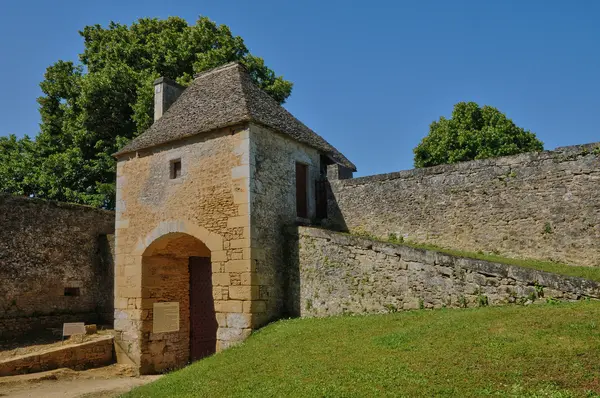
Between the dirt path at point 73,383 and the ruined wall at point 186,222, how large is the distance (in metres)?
0.69

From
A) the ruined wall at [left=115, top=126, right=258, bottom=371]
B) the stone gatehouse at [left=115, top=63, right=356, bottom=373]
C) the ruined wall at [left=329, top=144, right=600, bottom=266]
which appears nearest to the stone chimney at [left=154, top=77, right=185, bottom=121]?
the stone gatehouse at [left=115, top=63, right=356, bottom=373]

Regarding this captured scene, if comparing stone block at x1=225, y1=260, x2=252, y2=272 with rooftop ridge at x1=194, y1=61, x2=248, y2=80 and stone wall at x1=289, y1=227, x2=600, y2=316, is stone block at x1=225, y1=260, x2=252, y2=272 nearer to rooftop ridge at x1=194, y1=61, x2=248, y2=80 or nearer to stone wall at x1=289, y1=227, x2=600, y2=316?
stone wall at x1=289, y1=227, x2=600, y2=316

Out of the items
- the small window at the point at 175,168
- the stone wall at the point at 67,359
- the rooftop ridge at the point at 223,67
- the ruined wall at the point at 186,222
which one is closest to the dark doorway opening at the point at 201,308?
the ruined wall at the point at 186,222

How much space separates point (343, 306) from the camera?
36.1 feet

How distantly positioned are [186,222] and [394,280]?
5.46 meters

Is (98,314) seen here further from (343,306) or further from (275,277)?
(343,306)

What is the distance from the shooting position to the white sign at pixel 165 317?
45.7 feet

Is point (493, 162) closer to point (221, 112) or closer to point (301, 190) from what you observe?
point (301, 190)

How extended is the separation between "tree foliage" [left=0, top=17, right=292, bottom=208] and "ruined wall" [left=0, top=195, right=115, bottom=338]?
3700mm

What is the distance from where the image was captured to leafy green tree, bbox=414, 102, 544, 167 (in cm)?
2381

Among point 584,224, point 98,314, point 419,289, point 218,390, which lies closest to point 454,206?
point 584,224

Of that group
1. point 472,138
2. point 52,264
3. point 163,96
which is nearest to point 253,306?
point 163,96

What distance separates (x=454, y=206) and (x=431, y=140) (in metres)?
13.4

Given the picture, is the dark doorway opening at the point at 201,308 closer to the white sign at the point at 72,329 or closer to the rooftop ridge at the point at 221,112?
the white sign at the point at 72,329
